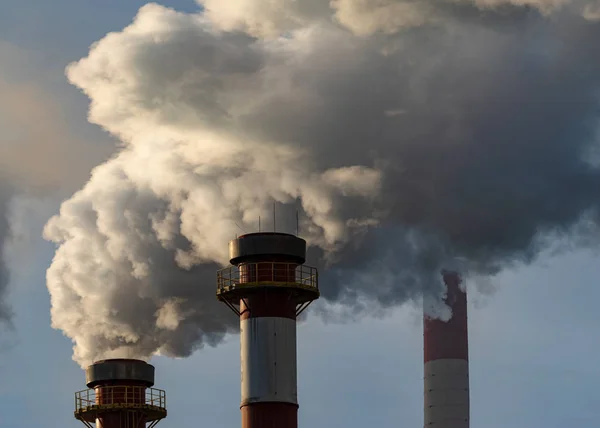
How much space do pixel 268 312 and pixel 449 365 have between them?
3244 centimetres

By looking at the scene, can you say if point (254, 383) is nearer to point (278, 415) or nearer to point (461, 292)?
point (278, 415)

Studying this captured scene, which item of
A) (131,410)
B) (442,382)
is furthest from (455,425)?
(131,410)

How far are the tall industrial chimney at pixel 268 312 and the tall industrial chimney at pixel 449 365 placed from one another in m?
29.2

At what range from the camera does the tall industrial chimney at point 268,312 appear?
242 feet

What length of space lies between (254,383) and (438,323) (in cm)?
3275

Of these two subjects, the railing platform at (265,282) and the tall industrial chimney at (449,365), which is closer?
the railing platform at (265,282)

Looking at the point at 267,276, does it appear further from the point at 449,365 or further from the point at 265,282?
the point at 449,365

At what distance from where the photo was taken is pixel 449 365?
105 meters

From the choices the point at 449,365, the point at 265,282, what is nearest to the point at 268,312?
the point at 265,282

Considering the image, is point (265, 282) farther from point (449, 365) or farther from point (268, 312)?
point (449, 365)

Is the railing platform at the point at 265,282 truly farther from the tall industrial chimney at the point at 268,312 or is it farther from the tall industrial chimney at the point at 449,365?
the tall industrial chimney at the point at 449,365

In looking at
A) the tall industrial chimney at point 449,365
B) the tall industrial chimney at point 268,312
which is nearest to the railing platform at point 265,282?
the tall industrial chimney at point 268,312

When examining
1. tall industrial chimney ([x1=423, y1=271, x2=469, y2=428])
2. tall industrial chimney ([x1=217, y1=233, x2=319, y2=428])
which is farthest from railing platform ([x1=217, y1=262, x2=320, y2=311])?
tall industrial chimney ([x1=423, y1=271, x2=469, y2=428])

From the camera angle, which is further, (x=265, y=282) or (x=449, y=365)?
(x=449, y=365)
